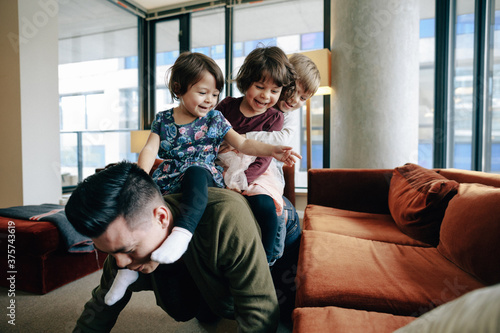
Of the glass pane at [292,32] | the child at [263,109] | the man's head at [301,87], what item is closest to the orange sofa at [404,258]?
the child at [263,109]

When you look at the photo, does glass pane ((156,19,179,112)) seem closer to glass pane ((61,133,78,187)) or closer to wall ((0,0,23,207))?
glass pane ((61,133,78,187))

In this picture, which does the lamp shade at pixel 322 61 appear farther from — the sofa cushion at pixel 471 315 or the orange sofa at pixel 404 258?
the sofa cushion at pixel 471 315

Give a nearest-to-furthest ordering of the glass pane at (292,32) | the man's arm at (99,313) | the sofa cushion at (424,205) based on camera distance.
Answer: the man's arm at (99,313), the sofa cushion at (424,205), the glass pane at (292,32)

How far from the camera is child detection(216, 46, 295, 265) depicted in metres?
1.14

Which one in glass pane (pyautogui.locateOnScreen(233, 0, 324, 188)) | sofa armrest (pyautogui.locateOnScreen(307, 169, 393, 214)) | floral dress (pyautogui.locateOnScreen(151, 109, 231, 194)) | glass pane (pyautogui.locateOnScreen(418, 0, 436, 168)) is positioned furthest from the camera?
glass pane (pyautogui.locateOnScreen(233, 0, 324, 188))

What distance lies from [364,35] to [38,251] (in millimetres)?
3191

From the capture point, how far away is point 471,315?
9.1 inches

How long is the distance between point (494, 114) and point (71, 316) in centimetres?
338

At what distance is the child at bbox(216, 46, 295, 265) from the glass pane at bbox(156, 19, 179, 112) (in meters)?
3.55

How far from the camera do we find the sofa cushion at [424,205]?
52.2 inches

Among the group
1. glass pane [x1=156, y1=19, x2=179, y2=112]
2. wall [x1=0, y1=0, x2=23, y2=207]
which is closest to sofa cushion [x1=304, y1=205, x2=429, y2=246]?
wall [x1=0, y1=0, x2=23, y2=207]

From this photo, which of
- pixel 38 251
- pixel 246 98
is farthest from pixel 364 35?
pixel 38 251

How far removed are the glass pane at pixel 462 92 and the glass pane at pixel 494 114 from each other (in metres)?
0.20

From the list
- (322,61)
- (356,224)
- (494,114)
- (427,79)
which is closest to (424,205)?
(356,224)
